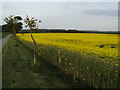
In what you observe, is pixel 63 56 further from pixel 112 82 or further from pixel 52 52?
pixel 112 82

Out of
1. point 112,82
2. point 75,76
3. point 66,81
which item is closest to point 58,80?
point 66,81

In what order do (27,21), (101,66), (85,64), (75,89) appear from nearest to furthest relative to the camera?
1. (101,66)
2. (85,64)
3. (75,89)
4. (27,21)

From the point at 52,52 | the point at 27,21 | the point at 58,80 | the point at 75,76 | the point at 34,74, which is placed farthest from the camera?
the point at 27,21

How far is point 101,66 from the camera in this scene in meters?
5.35

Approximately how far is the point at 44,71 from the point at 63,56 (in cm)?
179

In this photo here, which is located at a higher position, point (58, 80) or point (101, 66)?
point (101, 66)

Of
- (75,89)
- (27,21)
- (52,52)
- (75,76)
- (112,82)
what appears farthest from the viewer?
(27,21)

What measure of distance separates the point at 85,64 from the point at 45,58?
5.49m

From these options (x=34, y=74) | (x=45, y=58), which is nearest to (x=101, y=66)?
(x=34, y=74)

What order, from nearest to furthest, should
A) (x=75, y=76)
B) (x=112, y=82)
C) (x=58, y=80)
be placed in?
(x=112, y=82)
(x=75, y=76)
(x=58, y=80)

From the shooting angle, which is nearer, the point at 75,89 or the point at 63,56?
the point at 75,89

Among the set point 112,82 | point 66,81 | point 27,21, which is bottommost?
point 66,81

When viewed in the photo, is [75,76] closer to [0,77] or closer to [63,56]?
[63,56]

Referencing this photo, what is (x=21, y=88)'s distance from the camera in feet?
21.8
